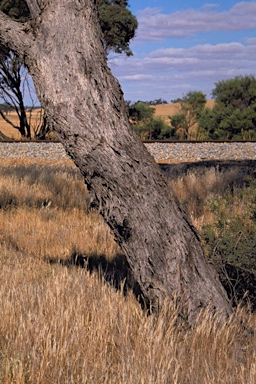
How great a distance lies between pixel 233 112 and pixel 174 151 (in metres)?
12.7

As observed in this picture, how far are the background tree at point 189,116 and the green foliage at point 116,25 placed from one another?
4.81 meters

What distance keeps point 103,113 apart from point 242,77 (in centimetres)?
3142

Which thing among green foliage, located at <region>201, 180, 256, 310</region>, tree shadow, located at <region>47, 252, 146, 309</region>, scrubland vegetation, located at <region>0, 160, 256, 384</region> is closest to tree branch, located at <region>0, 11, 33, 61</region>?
scrubland vegetation, located at <region>0, 160, 256, 384</region>

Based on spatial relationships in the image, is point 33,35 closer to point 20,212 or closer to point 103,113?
point 103,113

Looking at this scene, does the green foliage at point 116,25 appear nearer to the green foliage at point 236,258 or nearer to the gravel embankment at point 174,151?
the gravel embankment at point 174,151

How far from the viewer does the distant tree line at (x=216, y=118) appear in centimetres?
3003

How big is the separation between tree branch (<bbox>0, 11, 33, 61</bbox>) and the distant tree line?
25.1 m

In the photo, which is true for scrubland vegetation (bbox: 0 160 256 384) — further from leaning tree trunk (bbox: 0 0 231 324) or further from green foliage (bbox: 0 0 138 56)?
green foliage (bbox: 0 0 138 56)

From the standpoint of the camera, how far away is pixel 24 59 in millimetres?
4215

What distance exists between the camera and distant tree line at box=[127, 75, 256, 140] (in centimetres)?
3003

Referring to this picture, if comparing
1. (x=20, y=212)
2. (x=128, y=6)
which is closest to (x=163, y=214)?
(x=20, y=212)

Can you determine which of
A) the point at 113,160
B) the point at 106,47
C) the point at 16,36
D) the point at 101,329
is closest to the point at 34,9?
the point at 16,36

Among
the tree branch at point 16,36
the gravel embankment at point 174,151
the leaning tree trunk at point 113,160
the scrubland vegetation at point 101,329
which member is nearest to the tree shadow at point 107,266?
the scrubland vegetation at point 101,329

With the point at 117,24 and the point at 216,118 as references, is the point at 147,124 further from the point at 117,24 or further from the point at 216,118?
the point at 117,24
